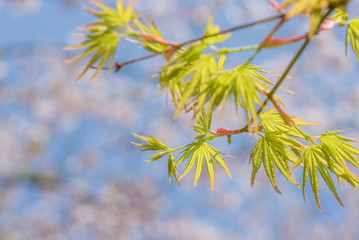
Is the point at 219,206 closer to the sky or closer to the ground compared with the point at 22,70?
closer to the ground

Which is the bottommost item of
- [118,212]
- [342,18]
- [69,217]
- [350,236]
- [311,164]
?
[69,217]

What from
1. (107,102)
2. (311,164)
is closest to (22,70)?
(107,102)

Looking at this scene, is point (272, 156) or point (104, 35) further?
point (272, 156)

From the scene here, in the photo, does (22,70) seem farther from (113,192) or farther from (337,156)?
(337,156)

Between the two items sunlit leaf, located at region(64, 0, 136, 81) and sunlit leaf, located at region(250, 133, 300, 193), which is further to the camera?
sunlit leaf, located at region(250, 133, 300, 193)

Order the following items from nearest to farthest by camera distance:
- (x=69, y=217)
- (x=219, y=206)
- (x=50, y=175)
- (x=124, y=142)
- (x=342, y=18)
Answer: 1. (x=342, y=18)
2. (x=50, y=175)
3. (x=69, y=217)
4. (x=124, y=142)
5. (x=219, y=206)

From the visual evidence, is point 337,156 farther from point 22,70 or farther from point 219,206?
point 219,206

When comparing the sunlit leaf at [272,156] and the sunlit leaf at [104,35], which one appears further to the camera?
the sunlit leaf at [272,156]

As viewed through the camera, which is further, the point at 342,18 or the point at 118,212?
the point at 118,212

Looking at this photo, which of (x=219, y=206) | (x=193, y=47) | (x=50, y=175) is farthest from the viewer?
(x=219, y=206)
